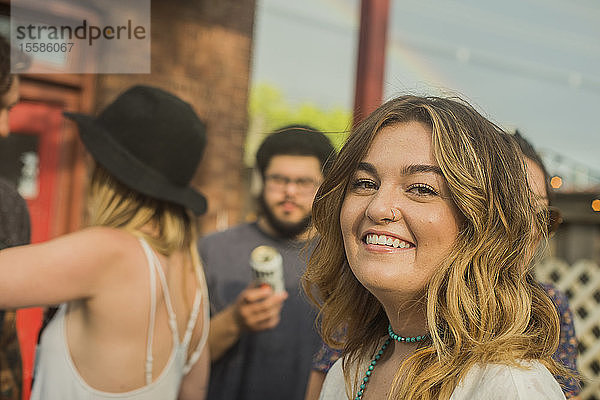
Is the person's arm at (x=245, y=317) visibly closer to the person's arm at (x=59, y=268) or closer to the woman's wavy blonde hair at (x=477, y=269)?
the person's arm at (x=59, y=268)

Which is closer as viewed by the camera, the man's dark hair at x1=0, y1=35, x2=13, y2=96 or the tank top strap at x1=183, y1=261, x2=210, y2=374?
the man's dark hair at x1=0, y1=35, x2=13, y2=96

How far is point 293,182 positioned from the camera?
2543 mm

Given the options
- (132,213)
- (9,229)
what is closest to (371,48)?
(132,213)

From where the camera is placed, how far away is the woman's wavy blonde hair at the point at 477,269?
0.98 meters

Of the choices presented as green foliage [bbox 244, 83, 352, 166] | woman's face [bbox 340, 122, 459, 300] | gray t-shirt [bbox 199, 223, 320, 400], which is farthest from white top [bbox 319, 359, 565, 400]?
green foliage [bbox 244, 83, 352, 166]

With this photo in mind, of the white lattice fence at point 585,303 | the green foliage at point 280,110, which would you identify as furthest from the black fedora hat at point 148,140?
the green foliage at point 280,110

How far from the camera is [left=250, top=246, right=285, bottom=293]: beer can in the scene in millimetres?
2072

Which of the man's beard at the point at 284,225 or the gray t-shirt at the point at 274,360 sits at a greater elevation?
the man's beard at the point at 284,225

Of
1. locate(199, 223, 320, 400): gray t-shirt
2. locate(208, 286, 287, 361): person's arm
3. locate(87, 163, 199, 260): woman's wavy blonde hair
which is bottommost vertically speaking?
locate(199, 223, 320, 400): gray t-shirt

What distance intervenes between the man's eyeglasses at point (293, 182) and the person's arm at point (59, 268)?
1.12 metres

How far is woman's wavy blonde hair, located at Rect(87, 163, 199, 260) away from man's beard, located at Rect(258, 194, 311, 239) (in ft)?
2.83

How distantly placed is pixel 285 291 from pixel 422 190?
150 cm

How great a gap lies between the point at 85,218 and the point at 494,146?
2.68 meters

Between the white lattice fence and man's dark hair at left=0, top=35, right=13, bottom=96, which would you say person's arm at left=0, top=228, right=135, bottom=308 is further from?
the white lattice fence
